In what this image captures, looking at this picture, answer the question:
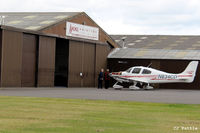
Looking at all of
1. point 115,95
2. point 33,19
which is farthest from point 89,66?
point 115,95

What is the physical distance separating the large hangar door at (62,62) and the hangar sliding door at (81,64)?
661 millimetres

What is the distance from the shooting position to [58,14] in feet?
150

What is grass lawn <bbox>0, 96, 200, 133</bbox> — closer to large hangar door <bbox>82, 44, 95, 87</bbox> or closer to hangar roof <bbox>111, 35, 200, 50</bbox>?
large hangar door <bbox>82, 44, 95, 87</bbox>

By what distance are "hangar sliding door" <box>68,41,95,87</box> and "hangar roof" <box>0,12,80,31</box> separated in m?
2.81

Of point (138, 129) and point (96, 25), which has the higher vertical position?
point (96, 25)

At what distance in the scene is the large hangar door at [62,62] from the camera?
43594mm

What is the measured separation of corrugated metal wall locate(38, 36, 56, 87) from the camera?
3894cm

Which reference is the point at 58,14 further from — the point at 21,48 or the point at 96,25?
the point at 21,48

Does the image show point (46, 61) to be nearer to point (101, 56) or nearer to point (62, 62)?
point (62, 62)

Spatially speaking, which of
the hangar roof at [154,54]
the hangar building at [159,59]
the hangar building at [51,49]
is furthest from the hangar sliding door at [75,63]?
the hangar roof at [154,54]

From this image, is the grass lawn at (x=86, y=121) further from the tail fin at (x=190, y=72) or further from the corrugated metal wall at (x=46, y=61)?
the tail fin at (x=190, y=72)

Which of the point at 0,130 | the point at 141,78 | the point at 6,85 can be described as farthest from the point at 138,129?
the point at 141,78

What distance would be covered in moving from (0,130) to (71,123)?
2235 millimetres

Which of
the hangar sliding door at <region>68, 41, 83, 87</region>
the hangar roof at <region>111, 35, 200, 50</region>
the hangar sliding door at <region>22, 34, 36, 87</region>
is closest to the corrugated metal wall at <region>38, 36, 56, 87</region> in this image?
the hangar sliding door at <region>22, 34, 36, 87</region>
